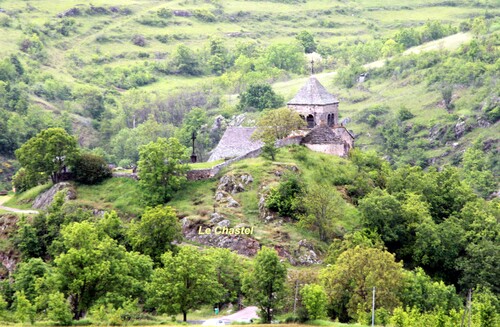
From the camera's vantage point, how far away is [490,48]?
187m

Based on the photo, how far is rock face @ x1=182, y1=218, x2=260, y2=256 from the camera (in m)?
87.8

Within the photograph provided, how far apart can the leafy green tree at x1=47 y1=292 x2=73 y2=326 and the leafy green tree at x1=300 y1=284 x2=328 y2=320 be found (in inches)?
649

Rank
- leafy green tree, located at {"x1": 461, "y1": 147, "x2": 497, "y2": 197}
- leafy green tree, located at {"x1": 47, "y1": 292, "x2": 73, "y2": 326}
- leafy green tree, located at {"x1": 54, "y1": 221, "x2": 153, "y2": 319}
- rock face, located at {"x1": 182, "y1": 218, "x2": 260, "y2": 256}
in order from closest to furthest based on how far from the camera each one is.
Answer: leafy green tree, located at {"x1": 47, "y1": 292, "x2": 73, "y2": 326}
leafy green tree, located at {"x1": 54, "y1": 221, "x2": 153, "y2": 319}
rock face, located at {"x1": 182, "y1": 218, "x2": 260, "y2": 256}
leafy green tree, located at {"x1": 461, "y1": 147, "x2": 497, "y2": 197}

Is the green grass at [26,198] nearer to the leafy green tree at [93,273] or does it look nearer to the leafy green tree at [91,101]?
the leafy green tree at [93,273]

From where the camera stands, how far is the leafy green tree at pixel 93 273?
76.2 metres

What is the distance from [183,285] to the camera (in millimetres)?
75125

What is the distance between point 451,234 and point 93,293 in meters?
34.0

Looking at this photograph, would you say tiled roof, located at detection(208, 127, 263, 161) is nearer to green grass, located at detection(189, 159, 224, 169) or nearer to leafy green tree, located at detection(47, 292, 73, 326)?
green grass, located at detection(189, 159, 224, 169)

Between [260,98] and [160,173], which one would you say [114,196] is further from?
[260,98]

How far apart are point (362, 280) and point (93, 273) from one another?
1992cm

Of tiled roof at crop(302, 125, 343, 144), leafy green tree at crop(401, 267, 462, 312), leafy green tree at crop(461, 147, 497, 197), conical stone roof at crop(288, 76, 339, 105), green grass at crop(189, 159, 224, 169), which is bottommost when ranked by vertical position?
leafy green tree at crop(461, 147, 497, 197)

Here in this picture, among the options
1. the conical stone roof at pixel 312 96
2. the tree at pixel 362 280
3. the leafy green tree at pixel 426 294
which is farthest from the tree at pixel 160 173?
the leafy green tree at pixel 426 294

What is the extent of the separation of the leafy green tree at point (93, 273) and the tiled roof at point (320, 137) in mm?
29846

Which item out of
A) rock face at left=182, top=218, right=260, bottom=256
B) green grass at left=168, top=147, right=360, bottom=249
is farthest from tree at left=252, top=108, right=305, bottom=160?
rock face at left=182, top=218, right=260, bottom=256
